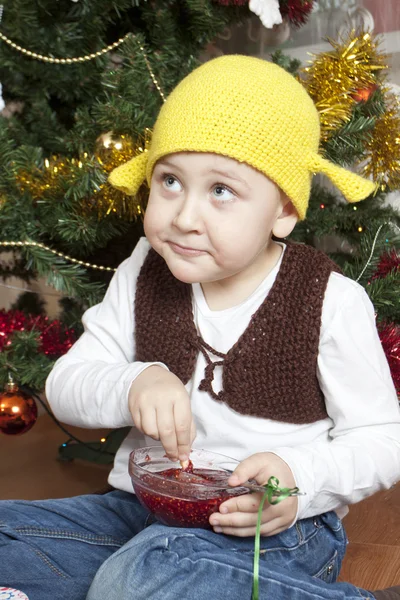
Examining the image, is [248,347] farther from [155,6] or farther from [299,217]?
[155,6]

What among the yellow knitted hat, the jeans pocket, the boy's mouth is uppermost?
the yellow knitted hat

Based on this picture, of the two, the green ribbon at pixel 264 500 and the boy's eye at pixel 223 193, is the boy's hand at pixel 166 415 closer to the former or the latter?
the green ribbon at pixel 264 500

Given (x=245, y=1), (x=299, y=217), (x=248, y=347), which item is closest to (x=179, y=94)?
(x=299, y=217)

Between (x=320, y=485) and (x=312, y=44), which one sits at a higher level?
(x=312, y=44)

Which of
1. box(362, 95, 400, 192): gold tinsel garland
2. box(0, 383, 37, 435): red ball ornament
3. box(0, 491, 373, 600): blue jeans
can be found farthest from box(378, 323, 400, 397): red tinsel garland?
box(0, 383, 37, 435): red ball ornament

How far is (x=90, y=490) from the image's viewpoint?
159 cm

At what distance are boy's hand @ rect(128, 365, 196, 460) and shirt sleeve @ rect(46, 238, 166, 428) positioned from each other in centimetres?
5

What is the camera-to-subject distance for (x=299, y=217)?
3.34 ft

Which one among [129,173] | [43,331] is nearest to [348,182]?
[129,173]

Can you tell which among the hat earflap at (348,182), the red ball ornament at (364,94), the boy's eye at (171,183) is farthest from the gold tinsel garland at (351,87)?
the boy's eye at (171,183)

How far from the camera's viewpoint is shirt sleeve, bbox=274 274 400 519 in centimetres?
92

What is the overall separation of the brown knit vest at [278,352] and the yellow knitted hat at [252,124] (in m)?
0.09

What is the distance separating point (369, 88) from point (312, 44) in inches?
11.5

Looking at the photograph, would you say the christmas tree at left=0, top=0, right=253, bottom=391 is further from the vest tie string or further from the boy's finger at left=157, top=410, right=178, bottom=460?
the boy's finger at left=157, top=410, right=178, bottom=460
